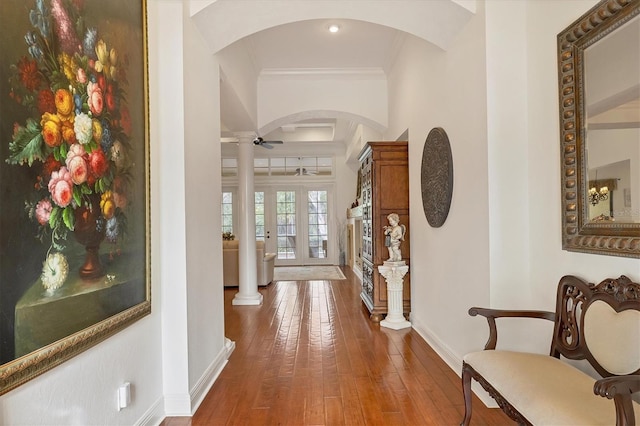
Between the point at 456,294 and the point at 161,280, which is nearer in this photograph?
the point at 161,280

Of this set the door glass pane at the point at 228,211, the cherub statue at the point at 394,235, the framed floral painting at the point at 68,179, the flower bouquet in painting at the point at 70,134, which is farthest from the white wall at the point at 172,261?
the door glass pane at the point at 228,211

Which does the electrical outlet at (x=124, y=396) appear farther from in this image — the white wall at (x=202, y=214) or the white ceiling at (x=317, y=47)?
the white ceiling at (x=317, y=47)

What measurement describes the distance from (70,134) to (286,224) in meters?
8.59

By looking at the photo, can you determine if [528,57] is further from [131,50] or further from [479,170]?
[131,50]

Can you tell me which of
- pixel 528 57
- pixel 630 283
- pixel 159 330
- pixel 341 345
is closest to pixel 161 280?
pixel 159 330

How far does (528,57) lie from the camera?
2311 millimetres

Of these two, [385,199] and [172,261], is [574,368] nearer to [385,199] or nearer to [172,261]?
[172,261]

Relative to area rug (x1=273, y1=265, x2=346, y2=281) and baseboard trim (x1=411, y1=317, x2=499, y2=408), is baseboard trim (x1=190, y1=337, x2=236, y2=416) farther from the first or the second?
area rug (x1=273, y1=265, x2=346, y2=281)

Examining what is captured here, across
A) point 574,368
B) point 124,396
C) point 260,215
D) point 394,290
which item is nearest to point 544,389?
point 574,368

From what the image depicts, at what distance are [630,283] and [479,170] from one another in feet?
3.54

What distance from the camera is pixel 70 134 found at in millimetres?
1379

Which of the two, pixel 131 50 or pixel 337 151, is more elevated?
pixel 337 151

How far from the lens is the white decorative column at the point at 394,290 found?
13.4 ft

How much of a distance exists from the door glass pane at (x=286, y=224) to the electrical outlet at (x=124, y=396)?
8132 mm
